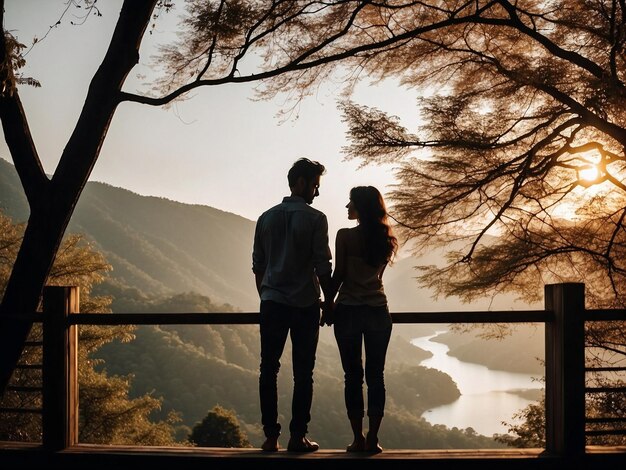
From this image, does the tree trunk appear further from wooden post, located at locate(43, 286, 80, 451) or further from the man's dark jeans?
the man's dark jeans

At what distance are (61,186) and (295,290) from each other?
2114mm

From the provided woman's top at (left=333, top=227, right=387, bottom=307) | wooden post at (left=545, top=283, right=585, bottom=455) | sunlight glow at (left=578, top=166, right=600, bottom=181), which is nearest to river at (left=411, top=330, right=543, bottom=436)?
sunlight glow at (left=578, top=166, right=600, bottom=181)

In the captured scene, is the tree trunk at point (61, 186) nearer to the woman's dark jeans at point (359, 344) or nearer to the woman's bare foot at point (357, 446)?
the woman's dark jeans at point (359, 344)

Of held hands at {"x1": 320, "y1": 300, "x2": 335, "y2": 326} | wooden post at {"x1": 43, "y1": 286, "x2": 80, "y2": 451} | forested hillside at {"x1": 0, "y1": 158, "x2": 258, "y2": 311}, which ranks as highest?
forested hillside at {"x1": 0, "y1": 158, "x2": 258, "y2": 311}

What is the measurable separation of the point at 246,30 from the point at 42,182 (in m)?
2.54

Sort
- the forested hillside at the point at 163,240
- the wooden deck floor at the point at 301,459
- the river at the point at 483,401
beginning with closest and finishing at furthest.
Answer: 1. the wooden deck floor at the point at 301,459
2. the river at the point at 483,401
3. the forested hillside at the point at 163,240

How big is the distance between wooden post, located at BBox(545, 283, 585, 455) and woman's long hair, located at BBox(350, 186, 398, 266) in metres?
0.98

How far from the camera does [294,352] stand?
322 cm

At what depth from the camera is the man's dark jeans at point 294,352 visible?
Result: 127 inches

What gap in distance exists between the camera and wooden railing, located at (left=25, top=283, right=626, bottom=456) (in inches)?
131

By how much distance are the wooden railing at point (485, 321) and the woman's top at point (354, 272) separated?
0.66 ft

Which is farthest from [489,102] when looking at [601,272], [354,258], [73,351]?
[73,351]

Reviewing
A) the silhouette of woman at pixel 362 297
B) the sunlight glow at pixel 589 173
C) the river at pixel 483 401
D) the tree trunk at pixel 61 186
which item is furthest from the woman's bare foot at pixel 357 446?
the river at pixel 483 401

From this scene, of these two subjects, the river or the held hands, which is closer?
the held hands
